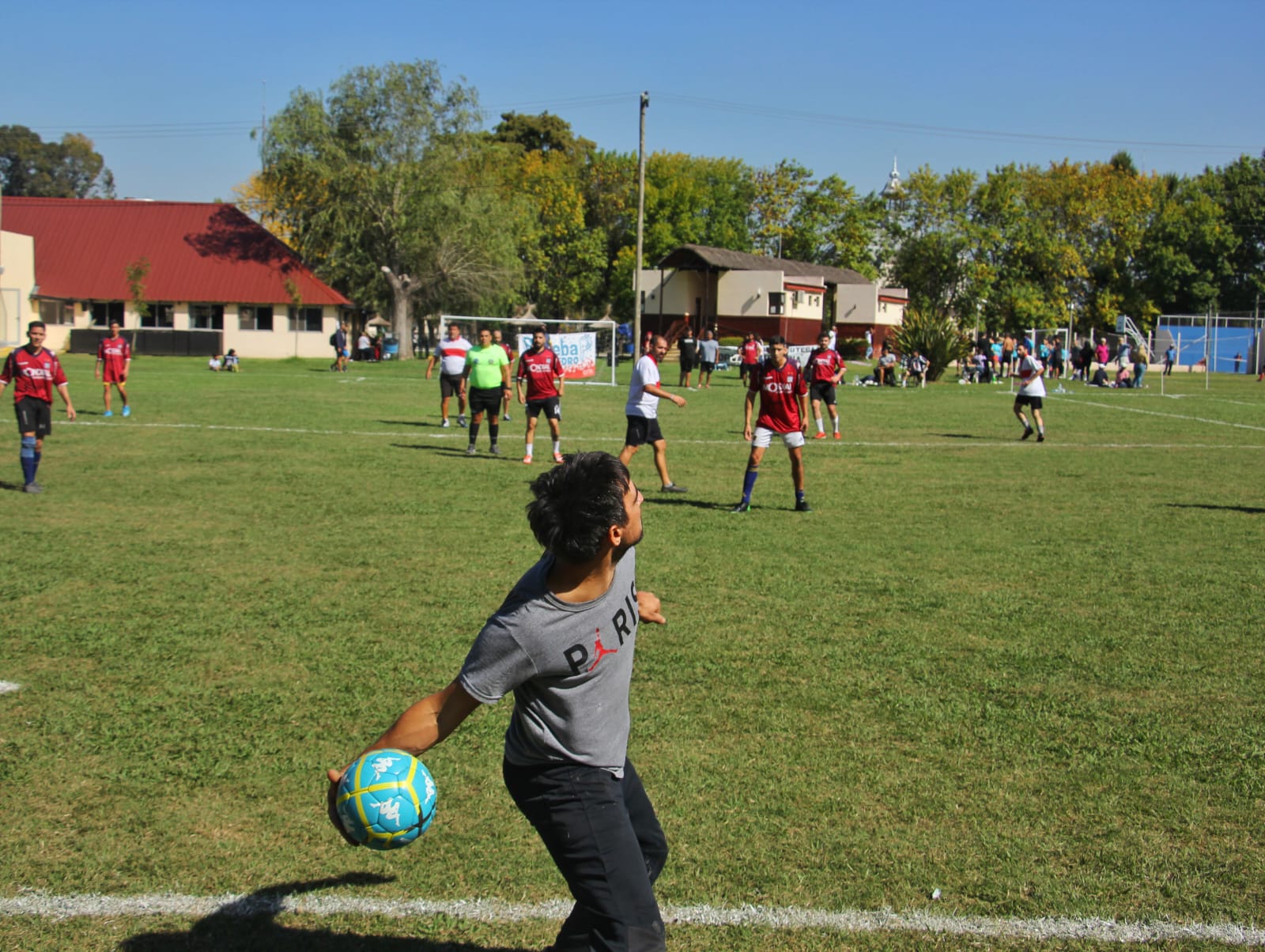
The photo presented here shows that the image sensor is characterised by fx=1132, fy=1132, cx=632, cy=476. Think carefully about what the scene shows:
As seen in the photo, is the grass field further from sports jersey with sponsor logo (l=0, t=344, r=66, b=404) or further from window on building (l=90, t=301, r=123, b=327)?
window on building (l=90, t=301, r=123, b=327)

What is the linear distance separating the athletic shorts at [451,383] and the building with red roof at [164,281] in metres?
38.6

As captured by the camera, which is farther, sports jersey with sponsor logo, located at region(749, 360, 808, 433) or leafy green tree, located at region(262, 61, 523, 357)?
leafy green tree, located at region(262, 61, 523, 357)

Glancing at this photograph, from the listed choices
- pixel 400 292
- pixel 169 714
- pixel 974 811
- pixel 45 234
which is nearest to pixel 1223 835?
pixel 974 811

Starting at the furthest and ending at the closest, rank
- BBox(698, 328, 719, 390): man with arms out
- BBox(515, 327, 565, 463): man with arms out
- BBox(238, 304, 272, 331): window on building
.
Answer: BBox(238, 304, 272, 331): window on building
BBox(698, 328, 719, 390): man with arms out
BBox(515, 327, 565, 463): man with arms out

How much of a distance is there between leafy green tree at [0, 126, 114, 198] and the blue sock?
402ft

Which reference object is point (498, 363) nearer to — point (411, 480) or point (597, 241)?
point (411, 480)

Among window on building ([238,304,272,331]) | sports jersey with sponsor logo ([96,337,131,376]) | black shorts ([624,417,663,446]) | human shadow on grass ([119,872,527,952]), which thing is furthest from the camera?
window on building ([238,304,272,331])

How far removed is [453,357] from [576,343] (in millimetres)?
16978

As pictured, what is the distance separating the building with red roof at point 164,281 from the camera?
5566 centimetres

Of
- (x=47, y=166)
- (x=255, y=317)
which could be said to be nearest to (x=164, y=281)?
(x=255, y=317)

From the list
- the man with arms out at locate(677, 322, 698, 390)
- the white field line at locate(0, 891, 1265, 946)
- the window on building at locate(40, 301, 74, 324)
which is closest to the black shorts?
the white field line at locate(0, 891, 1265, 946)

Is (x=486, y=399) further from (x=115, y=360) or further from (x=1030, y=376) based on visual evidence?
(x=1030, y=376)

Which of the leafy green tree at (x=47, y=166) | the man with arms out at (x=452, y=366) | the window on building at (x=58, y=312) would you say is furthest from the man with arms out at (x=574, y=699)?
the leafy green tree at (x=47, y=166)

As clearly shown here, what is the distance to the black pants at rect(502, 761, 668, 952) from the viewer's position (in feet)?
10.4
